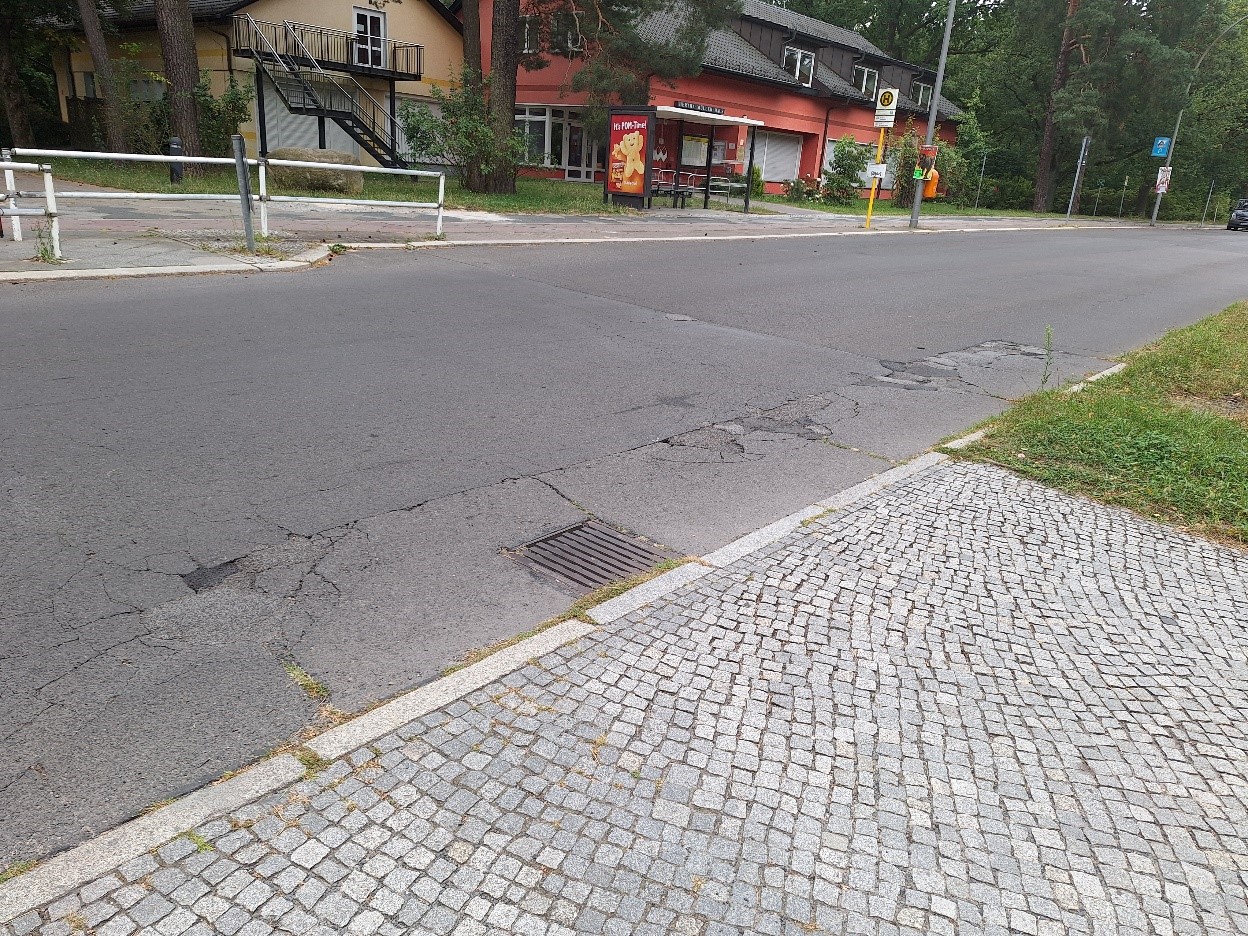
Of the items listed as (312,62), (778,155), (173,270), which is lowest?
(173,270)

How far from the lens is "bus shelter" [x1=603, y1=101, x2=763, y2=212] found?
23.8 meters

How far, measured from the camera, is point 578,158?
3688 cm

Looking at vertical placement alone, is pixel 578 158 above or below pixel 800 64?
below

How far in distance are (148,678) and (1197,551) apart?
514cm

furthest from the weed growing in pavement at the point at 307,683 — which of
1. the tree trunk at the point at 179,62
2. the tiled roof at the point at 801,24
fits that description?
the tiled roof at the point at 801,24

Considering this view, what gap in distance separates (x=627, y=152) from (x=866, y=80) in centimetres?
2710

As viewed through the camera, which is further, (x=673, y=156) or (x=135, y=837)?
(x=673, y=156)

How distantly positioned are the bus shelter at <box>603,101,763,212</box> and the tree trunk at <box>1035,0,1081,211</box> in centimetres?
1770

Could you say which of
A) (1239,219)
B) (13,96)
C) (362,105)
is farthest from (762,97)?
(13,96)

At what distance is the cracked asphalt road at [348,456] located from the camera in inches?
120

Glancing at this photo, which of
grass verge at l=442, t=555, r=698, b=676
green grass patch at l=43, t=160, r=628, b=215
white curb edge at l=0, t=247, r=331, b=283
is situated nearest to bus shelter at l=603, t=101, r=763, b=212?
green grass patch at l=43, t=160, r=628, b=215

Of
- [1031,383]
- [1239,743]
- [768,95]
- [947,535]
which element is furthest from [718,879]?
[768,95]

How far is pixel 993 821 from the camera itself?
271cm

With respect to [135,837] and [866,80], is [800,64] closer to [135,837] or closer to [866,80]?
[866,80]
